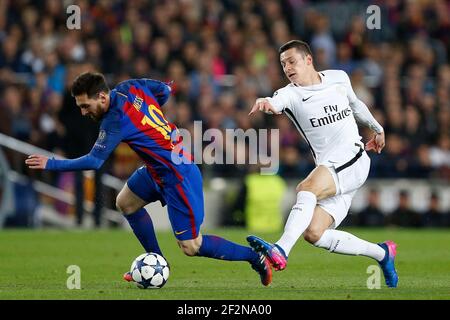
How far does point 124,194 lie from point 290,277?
2017 millimetres

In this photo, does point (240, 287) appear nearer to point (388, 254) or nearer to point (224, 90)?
point (388, 254)

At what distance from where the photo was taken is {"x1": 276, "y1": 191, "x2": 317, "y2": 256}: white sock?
31.4 ft

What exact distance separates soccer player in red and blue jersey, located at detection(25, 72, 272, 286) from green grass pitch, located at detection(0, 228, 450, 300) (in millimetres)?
394

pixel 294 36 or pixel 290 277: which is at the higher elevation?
pixel 294 36

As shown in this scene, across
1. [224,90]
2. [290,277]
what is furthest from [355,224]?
[290,277]

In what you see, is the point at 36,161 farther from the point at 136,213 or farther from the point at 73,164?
the point at 136,213

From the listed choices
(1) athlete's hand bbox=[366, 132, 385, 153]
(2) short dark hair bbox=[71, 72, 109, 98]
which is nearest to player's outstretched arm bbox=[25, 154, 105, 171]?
(2) short dark hair bbox=[71, 72, 109, 98]

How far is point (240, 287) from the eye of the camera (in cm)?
1002

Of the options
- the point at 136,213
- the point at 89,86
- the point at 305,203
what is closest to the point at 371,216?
the point at 136,213

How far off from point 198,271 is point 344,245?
91.5 inches

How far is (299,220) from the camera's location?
963 centimetres

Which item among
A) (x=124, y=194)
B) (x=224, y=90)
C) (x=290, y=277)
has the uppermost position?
(x=224, y=90)

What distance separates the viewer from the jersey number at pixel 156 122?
9.76m
